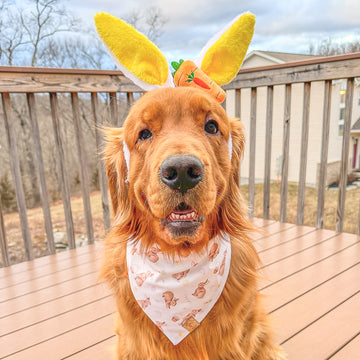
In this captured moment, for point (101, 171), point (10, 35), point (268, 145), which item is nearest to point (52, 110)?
point (101, 171)

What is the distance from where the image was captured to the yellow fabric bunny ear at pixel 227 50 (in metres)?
1.21

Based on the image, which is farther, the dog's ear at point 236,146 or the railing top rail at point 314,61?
the railing top rail at point 314,61

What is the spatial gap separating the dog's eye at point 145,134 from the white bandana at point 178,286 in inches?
16.8

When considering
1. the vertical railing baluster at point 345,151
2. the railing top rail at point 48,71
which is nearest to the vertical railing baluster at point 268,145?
the vertical railing baluster at point 345,151

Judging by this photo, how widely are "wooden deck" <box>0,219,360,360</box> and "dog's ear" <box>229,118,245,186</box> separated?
0.52 metres

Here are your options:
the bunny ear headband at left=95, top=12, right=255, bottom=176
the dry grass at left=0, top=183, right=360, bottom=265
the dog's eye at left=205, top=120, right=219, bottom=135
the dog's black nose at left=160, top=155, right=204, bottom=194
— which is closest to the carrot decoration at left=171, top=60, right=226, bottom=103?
the bunny ear headband at left=95, top=12, right=255, bottom=176

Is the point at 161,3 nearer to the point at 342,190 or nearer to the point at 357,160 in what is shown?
the point at 357,160

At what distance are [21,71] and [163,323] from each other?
1.87m

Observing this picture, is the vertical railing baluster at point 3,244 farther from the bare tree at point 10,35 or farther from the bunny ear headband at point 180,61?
the bare tree at point 10,35

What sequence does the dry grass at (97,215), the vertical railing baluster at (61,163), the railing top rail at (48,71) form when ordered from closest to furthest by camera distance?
the railing top rail at (48,71), the vertical railing baluster at (61,163), the dry grass at (97,215)

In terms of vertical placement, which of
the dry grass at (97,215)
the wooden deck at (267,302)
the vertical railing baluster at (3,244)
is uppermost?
the vertical railing baluster at (3,244)

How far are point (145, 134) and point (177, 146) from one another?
0.23 m

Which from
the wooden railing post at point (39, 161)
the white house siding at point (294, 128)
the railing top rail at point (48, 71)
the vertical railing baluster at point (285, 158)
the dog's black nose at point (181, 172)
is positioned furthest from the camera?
the white house siding at point (294, 128)

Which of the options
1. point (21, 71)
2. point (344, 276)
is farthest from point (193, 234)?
point (21, 71)
